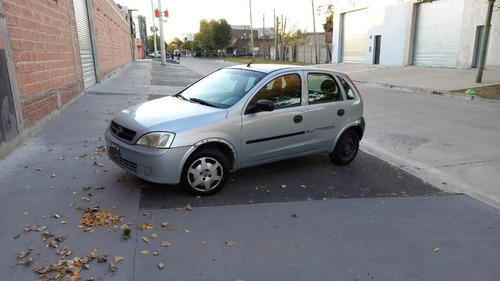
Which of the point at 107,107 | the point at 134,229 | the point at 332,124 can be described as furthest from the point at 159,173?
the point at 107,107

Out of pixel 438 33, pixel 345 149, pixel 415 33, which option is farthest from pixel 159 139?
pixel 415 33

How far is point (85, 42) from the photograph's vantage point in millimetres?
14234

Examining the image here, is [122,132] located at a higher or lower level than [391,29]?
lower

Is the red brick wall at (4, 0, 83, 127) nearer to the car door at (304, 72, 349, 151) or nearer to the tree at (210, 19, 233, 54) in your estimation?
the car door at (304, 72, 349, 151)

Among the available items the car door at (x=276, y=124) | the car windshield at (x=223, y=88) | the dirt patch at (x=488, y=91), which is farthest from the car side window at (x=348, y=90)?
the dirt patch at (x=488, y=91)

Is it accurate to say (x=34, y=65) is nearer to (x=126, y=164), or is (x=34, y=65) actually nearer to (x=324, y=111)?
(x=126, y=164)

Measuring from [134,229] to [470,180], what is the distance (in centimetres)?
468

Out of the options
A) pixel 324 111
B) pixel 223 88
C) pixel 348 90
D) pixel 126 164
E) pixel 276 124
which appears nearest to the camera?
pixel 126 164

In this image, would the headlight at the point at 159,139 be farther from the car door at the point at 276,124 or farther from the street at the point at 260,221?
the car door at the point at 276,124

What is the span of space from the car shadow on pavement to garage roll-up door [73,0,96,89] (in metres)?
9.96

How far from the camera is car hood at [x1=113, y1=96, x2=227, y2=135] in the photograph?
4348 mm

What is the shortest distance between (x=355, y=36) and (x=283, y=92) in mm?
31769

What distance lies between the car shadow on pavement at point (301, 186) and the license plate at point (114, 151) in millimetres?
544

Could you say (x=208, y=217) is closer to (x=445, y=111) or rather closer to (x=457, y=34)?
(x=445, y=111)
